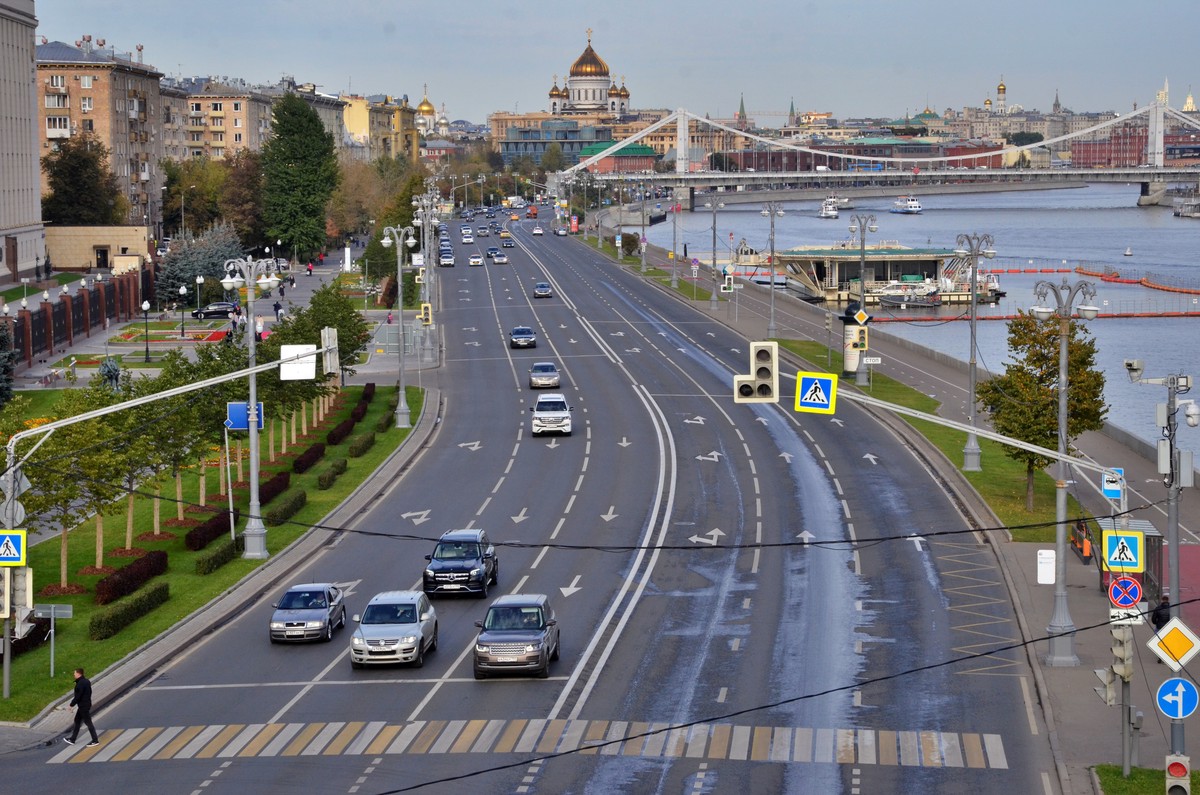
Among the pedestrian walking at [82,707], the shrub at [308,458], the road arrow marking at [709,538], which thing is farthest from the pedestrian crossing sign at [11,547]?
the shrub at [308,458]

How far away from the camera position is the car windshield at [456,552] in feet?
132

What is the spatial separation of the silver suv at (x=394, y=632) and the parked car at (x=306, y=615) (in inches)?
45.5

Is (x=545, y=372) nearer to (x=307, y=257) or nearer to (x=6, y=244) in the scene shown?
(x=6, y=244)

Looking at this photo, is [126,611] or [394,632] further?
[126,611]

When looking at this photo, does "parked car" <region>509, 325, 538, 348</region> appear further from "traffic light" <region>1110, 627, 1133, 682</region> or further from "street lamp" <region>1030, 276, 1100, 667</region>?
"traffic light" <region>1110, 627, 1133, 682</region>

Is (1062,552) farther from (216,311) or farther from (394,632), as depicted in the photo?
(216,311)

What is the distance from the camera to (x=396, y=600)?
3444 centimetres

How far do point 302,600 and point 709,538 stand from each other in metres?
14.0

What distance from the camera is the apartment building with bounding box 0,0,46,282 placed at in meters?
125

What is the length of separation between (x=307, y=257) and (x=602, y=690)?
5194 inches

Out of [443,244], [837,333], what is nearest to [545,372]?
[837,333]

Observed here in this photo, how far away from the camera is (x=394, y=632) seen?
110ft

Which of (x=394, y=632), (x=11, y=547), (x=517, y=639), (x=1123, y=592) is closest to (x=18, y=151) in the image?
(x=11, y=547)

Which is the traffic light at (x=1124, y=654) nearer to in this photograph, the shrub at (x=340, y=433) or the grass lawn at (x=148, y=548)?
the grass lawn at (x=148, y=548)
